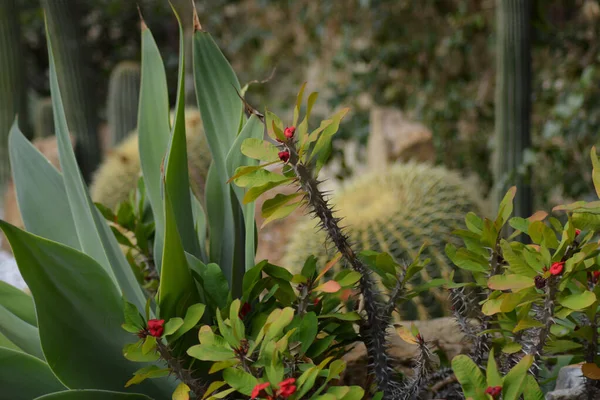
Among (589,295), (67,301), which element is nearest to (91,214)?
(67,301)

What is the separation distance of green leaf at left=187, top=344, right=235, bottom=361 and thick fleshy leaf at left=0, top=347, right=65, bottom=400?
19 centimetres

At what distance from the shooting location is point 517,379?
0.51 metres

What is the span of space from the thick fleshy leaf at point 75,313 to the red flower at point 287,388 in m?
0.22

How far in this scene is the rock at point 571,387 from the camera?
656 mm

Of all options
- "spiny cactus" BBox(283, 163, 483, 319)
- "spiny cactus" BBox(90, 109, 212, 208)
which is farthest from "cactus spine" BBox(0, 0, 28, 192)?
"spiny cactus" BBox(283, 163, 483, 319)

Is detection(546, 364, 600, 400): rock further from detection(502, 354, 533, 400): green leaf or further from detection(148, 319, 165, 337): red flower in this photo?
detection(148, 319, 165, 337): red flower

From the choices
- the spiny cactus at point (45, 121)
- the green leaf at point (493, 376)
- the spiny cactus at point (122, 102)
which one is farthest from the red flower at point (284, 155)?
the spiny cactus at point (45, 121)

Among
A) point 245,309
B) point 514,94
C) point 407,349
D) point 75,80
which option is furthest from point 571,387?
point 75,80

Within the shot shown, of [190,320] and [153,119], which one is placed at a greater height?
[153,119]

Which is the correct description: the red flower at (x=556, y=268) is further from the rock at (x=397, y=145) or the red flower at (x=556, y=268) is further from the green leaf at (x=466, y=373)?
the rock at (x=397, y=145)

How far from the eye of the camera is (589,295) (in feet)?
1.76

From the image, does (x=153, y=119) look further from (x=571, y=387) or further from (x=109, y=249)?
(x=571, y=387)

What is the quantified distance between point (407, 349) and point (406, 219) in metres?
0.90

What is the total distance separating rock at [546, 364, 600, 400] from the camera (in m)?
0.66
